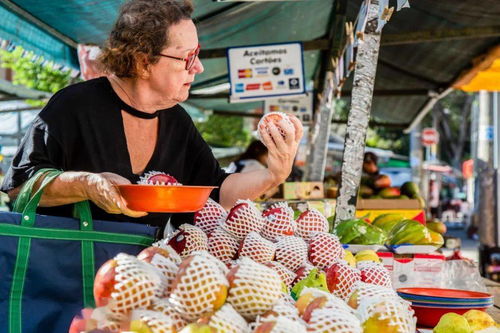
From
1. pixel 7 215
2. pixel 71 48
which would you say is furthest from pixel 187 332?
pixel 71 48

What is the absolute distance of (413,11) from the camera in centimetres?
831

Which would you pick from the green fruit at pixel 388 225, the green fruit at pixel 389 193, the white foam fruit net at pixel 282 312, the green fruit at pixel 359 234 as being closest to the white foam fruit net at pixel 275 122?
the white foam fruit net at pixel 282 312

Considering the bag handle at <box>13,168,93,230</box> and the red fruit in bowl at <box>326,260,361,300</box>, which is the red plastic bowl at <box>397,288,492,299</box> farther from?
the bag handle at <box>13,168,93,230</box>

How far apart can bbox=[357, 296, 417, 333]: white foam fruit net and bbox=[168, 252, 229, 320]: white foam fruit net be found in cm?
46

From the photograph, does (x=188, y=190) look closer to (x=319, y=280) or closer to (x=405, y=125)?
(x=319, y=280)

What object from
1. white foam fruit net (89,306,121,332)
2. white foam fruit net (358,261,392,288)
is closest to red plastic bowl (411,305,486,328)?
white foam fruit net (358,261,392,288)

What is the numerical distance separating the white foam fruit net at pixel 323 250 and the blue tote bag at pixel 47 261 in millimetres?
783

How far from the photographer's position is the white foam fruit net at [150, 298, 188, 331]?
5.78ft

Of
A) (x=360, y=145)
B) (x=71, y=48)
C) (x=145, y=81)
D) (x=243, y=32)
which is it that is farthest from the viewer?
(x=243, y=32)

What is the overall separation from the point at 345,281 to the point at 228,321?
78 cm

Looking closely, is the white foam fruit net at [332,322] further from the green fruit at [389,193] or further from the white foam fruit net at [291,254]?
the green fruit at [389,193]

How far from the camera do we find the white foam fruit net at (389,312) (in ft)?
6.18

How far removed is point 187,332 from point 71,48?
23.2 ft

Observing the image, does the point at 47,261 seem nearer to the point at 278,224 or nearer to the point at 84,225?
the point at 84,225
